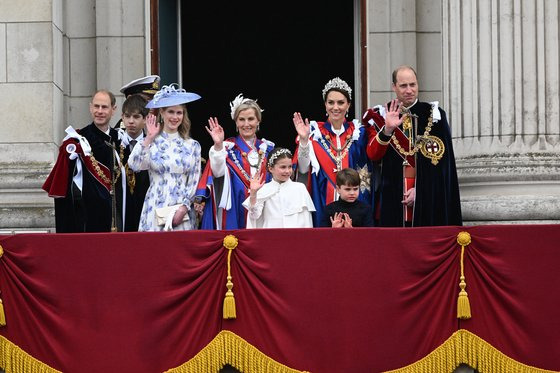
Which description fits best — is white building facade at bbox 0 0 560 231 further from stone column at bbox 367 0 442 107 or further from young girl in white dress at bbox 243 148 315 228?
young girl in white dress at bbox 243 148 315 228

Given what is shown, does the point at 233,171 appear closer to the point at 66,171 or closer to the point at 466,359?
the point at 66,171

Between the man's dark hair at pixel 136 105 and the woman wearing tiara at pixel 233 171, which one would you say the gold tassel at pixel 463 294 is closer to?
the woman wearing tiara at pixel 233 171

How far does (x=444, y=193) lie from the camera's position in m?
14.7

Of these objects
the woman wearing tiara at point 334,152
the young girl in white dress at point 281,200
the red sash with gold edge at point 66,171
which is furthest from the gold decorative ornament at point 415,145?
the red sash with gold edge at point 66,171

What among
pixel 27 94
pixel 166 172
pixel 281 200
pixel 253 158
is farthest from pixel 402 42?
pixel 166 172

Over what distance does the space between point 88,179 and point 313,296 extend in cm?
258

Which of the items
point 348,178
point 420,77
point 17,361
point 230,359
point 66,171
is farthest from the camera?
point 420,77

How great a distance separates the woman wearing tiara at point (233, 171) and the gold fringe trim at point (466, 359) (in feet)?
7.58

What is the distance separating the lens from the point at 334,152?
15008mm

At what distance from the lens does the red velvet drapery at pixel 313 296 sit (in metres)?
13.5

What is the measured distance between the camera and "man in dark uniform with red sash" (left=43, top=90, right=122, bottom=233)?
48.9ft

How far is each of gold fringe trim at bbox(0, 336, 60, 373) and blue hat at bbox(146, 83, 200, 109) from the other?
2.43m

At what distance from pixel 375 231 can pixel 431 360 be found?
110 cm

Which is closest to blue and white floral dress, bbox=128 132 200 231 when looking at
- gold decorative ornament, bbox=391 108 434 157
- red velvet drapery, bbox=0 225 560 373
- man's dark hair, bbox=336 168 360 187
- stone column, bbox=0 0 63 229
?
red velvet drapery, bbox=0 225 560 373
